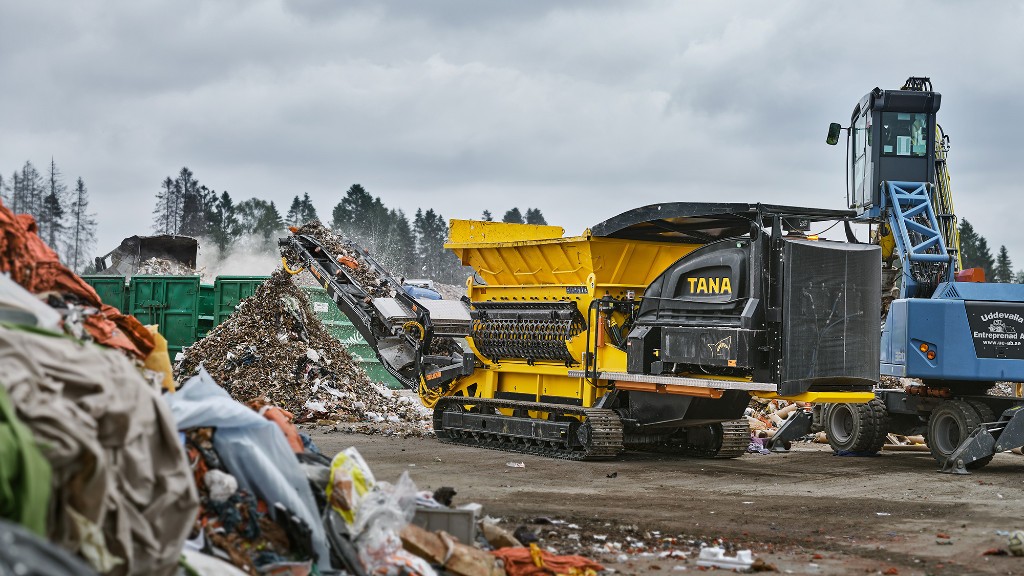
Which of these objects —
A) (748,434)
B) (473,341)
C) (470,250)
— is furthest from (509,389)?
(748,434)

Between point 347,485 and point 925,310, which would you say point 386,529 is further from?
point 925,310

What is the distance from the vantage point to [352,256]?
16422 millimetres

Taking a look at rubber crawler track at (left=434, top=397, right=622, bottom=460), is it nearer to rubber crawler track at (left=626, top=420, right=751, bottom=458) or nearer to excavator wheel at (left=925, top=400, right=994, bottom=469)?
rubber crawler track at (left=626, top=420, right=751, bottom=458)

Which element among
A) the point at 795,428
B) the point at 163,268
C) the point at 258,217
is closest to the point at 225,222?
the point at 258,217

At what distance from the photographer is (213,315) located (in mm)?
21781

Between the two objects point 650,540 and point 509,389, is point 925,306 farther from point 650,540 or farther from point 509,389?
point 650,540

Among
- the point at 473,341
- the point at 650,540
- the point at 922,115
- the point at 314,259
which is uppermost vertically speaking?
the point at 922,115

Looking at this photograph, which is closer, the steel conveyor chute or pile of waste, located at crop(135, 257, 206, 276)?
the steel conveyor chute

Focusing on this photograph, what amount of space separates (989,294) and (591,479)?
5.23 metres

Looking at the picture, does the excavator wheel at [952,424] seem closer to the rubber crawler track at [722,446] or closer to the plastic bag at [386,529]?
the rubber crawler track at [722,446]

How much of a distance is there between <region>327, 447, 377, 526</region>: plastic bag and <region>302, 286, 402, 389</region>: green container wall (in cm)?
1359

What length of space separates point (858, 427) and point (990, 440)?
2.43m

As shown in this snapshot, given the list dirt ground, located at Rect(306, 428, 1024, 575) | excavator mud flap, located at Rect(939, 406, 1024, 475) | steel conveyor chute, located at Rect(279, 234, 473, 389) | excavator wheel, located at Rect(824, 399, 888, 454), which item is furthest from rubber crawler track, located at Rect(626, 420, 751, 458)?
steel conveyor chute, located at Rect(279, 234, 473, 389)

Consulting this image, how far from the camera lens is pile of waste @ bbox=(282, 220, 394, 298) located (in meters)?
15.8
